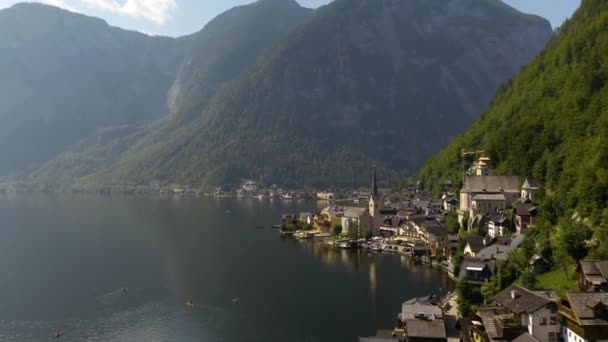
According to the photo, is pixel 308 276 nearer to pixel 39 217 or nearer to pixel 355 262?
pixel 355 262

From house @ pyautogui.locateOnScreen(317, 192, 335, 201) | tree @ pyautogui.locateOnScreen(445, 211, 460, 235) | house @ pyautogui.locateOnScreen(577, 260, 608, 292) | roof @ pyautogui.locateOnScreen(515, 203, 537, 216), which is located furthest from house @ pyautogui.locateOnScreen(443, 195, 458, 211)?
house @ pyautogui.locateOnScreen(317, 192, 335, 201)

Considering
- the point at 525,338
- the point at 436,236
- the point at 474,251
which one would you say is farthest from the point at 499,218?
the point at 525,338

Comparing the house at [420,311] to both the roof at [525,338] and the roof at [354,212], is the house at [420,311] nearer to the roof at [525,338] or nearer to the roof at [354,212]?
the roof at [525,338]

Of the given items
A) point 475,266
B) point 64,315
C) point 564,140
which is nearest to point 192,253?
point 64,315

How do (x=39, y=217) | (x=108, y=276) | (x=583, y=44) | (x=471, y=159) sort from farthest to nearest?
(x=39, y=217) < (x=471, y=159) < (x=583, y=44) < (x=108, y=276)

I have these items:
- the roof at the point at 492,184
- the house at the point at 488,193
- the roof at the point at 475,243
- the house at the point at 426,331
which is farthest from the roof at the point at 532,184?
the house at the point at 426,331

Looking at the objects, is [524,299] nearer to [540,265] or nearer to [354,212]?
[540,265]

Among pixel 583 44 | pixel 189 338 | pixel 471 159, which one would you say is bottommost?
pixel 189 338

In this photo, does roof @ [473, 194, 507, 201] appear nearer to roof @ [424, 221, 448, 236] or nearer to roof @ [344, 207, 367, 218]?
roof @ [424, 221, 448, 236]
